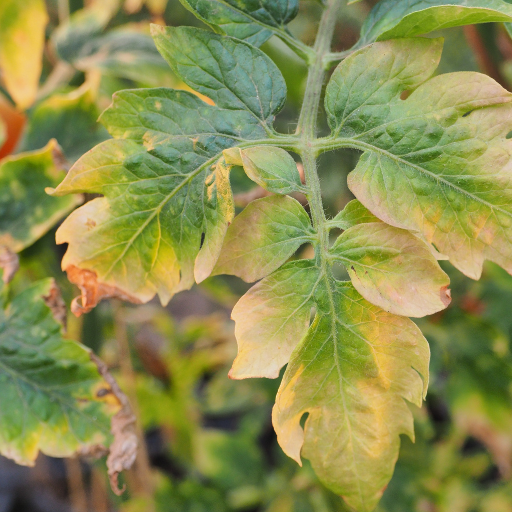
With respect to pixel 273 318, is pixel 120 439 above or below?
below

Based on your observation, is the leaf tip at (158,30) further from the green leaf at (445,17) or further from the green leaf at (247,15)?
the green leaf at (445,17)

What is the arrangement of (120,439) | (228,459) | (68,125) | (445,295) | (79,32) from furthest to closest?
(228,459)
(79,32)
(68,125)
(120,439)
(445,295)

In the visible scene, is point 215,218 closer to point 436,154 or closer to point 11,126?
point 436,154

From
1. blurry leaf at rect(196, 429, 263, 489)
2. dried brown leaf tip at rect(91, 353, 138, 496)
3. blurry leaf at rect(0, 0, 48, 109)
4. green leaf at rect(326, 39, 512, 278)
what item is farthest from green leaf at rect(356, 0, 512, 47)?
blurry leaf at rect(196, 429, 263, 489)

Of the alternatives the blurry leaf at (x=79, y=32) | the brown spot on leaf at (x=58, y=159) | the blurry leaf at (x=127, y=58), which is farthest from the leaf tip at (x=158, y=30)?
the blurry leaf at (x=79, y=32)

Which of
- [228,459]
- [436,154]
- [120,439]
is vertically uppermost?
[436,154]

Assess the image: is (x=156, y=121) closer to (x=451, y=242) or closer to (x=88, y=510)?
(x=451, y=242)

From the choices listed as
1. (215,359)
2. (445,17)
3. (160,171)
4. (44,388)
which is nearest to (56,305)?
(44,388)
